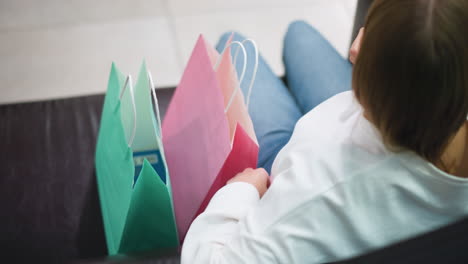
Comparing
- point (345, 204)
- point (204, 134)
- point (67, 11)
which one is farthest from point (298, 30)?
point (67, 11)

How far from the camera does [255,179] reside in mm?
743

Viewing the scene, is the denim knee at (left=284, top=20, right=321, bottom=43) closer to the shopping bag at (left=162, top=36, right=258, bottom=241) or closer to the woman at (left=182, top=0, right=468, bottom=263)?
the shopping bag at (left=162, top=36, right=258, bottom=241)

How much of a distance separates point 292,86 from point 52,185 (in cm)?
57

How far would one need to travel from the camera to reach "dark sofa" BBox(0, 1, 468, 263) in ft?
2.91

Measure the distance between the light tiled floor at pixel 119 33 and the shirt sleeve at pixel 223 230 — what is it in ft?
2.97

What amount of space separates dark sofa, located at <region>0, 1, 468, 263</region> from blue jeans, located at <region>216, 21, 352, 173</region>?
241mm

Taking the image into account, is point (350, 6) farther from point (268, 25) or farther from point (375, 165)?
point (375, 165)

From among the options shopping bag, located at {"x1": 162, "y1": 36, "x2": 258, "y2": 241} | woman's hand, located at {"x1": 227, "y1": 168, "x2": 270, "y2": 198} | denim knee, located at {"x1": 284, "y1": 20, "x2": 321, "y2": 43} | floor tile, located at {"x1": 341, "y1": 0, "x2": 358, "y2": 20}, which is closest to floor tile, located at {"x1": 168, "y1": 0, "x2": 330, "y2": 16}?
floor tile, located at {"x1": 341, "y1": 0, "x2": 358, "y2": 20}

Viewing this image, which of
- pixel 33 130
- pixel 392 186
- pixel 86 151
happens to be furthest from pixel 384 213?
pixel 33 130

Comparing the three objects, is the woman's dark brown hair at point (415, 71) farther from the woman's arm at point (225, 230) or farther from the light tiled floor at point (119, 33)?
the light tiled floor at point (119, 33)

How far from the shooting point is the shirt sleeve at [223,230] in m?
0.63

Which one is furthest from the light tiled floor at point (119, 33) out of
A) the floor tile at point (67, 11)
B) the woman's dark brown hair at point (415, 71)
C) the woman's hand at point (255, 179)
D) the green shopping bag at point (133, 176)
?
the woman's dark brown hair at point (415, 71)

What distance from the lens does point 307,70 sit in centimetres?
111

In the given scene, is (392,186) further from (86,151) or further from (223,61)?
(86,151)
